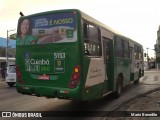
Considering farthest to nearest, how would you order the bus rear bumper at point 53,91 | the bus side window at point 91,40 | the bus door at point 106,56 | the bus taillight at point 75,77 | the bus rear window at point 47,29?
the bus door at point 106,56 < the bus side window at point 91,40 < the bus rear window at point 47,29 < the bus taillight at point 75,77 < the bus rear bumper at point 53,91

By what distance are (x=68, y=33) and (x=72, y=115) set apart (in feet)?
9.47

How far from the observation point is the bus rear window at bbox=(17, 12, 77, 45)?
368 inches

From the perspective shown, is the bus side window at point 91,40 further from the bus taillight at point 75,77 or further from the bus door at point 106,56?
the bus door at point 106,56

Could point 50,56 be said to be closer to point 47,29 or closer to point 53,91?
point 47,29

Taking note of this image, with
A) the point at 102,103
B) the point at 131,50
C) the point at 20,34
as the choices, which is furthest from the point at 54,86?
the point at 131,50

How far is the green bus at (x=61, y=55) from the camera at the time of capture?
9172 mm

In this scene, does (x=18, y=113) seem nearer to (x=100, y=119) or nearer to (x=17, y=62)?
(x=17, y=62)

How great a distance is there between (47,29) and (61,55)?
3.57ft

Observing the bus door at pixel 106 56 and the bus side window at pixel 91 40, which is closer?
the bus side window at pixel 91 40

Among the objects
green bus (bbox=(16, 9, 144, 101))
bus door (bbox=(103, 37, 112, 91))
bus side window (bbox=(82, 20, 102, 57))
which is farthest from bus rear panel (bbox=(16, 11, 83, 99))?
bus door (bbox=(103, 37, 112, 91))

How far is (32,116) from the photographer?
995cm

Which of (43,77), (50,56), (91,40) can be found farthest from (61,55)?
(91,40)

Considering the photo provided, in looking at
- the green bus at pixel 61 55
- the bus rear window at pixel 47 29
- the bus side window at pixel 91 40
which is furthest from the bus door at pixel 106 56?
the bus rear window at pixel 47 29

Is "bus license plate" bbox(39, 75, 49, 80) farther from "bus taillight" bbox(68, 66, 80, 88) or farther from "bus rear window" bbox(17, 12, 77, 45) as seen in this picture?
"bus rear window" bbox(17, 12, 77, 45)
